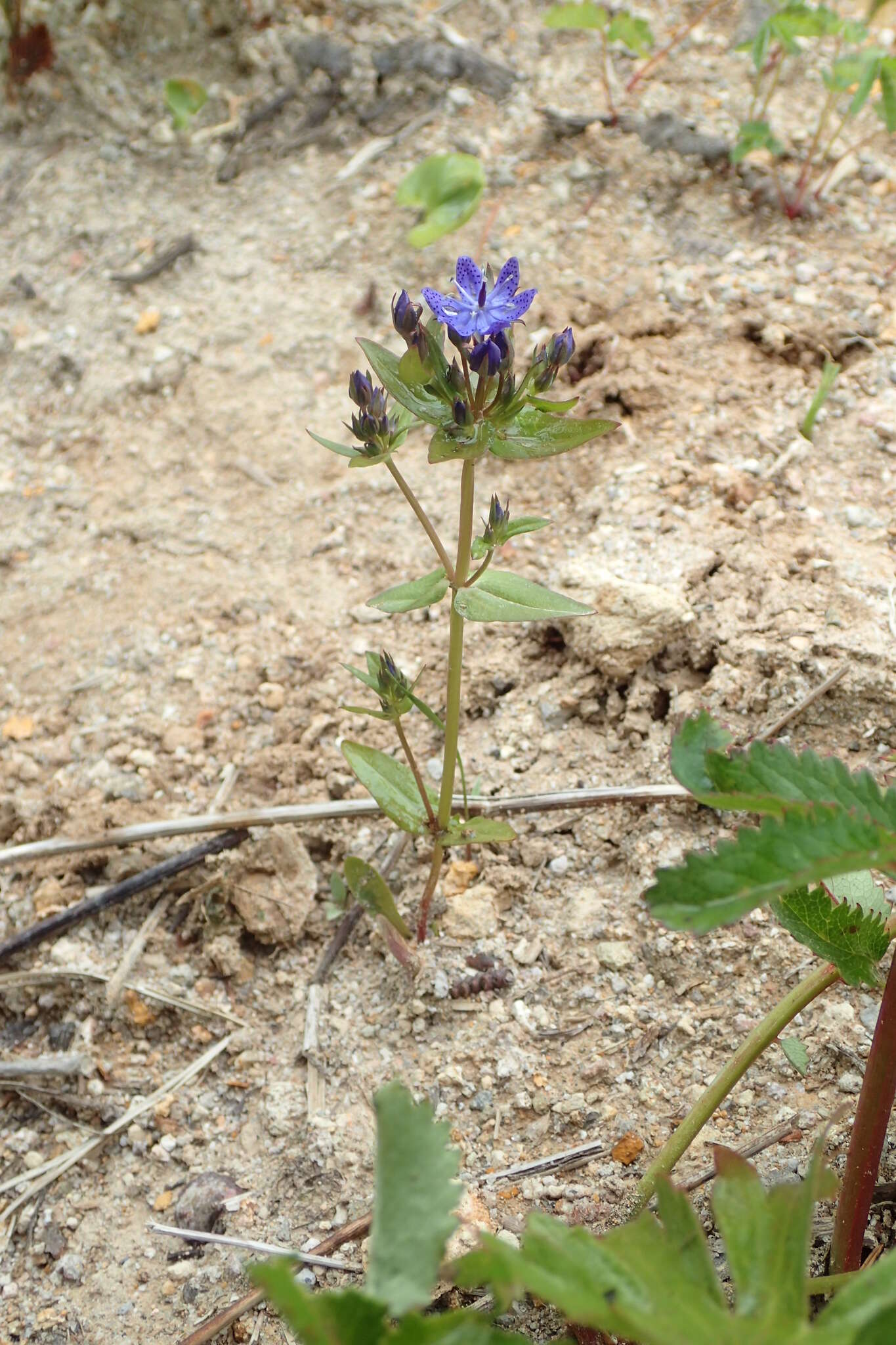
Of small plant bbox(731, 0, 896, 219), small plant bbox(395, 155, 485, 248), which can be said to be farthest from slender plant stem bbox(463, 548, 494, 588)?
small plant bbox(731, 0, 896, 219)

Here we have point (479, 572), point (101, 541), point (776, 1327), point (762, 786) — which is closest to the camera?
point (776, 1327)

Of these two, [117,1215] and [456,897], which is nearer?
[117,1215]

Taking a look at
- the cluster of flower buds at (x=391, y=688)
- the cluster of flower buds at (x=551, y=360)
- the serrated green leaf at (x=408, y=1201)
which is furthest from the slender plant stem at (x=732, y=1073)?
the cluster of flower buds at (x=551, y=360)

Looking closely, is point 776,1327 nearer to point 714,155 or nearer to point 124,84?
point 714,155

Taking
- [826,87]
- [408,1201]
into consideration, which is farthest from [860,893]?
[826,87]

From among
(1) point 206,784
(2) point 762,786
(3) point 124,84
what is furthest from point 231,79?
(2) point 762,786

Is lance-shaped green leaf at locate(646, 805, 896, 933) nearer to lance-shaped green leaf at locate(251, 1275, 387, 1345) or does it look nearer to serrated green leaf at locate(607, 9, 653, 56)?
lance-shaped green leaf at locate(251, 1275, 387, 1345)
